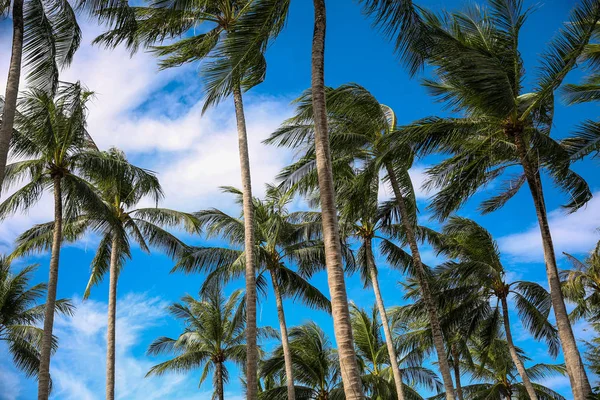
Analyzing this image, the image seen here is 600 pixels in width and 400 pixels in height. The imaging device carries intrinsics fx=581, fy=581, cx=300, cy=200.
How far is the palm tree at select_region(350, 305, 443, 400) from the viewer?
24344mm

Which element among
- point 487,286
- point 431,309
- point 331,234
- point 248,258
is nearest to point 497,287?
point 487,286

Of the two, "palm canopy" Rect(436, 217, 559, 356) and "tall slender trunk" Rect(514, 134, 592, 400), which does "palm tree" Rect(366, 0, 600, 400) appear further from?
"palm canopy" Rect(436, 217, 559, 356)

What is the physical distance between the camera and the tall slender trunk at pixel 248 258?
516 inches

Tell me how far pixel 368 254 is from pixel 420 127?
326 inches

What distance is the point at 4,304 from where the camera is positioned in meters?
22.9

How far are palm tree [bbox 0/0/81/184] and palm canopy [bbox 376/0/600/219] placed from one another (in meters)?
7.38

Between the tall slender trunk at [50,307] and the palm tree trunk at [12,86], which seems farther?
the tall slender trunk at [50,307]

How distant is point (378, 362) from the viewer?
25.6 metres

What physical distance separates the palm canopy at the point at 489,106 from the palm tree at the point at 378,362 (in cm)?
1181

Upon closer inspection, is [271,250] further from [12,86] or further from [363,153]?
[12,86]

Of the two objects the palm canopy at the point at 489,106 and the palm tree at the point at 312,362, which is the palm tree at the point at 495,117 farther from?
the palm tree at the point at 312,362

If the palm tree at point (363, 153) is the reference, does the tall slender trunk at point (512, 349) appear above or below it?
below

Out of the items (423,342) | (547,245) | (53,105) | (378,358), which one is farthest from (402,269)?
(53,105)

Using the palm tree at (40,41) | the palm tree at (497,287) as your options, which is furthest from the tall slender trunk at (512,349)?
the palm tree at (40,41)
